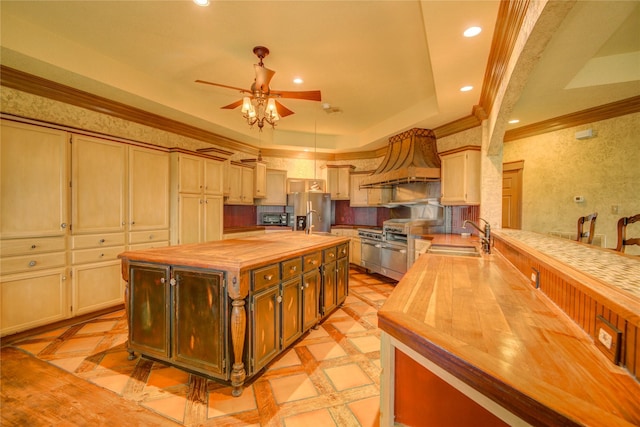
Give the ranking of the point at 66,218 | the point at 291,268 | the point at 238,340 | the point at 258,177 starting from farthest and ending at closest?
the point at 258,177 < the point at 66,218 < the point at 291,268 < the point at 238,340

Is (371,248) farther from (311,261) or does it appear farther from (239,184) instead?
(239,184)

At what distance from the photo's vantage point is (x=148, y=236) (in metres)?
3.51

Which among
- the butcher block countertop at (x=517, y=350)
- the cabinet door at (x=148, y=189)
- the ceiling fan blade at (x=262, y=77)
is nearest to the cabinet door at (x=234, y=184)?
the cabinet door at (x=148, y=189)

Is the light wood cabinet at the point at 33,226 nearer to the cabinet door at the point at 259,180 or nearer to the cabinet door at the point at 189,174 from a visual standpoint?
the cabinet door at the point at 189,174

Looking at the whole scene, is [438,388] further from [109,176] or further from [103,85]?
[103,85]

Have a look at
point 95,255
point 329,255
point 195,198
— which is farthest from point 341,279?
point 95,255

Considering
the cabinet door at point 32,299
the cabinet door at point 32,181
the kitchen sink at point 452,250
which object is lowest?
the cabinet door at point 32,299

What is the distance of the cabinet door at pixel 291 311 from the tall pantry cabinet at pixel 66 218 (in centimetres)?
231

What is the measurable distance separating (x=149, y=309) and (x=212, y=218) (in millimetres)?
2364

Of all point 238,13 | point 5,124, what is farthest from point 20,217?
point 238,13

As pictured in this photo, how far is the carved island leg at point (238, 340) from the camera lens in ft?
5.86

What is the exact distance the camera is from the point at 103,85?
9.89 ft

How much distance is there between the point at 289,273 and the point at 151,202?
2418 millimetres

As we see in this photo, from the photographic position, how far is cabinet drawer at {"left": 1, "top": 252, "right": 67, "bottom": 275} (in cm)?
245
